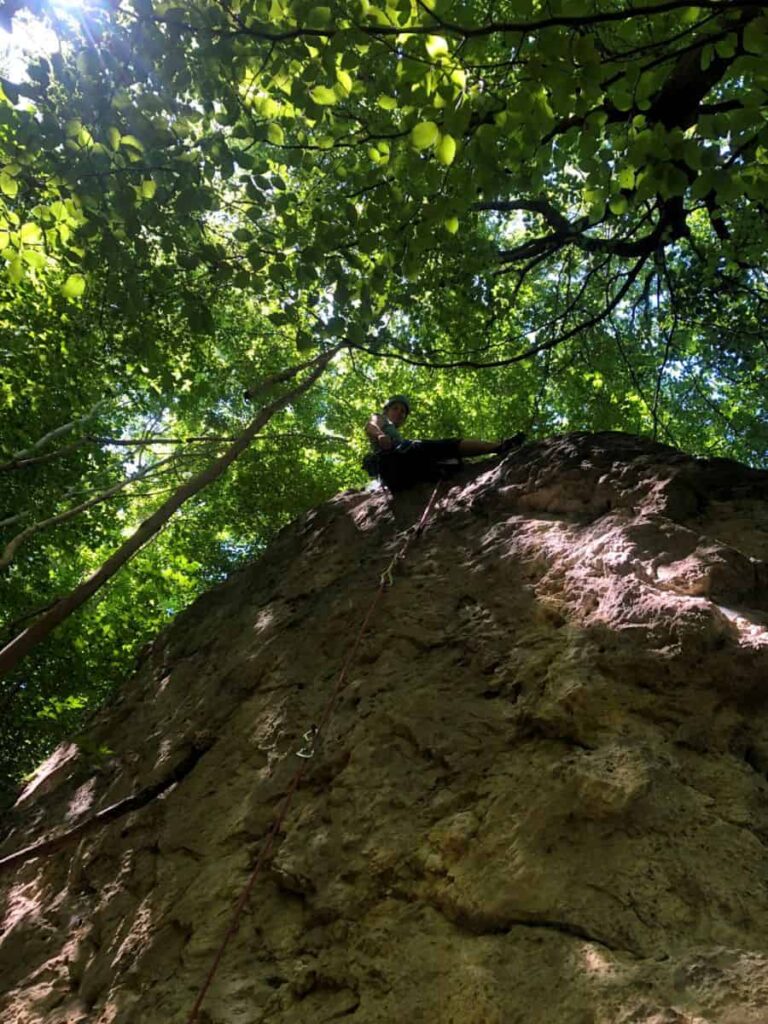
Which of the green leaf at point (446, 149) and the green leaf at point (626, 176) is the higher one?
the green leaf at point (446, 149)

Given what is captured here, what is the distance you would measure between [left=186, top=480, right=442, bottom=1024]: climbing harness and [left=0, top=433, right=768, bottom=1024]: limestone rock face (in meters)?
0.05

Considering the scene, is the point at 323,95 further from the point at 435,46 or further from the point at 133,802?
the point at 133,802

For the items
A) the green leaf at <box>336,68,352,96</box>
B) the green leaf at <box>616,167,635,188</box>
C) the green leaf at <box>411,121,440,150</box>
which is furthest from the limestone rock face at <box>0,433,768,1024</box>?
the green leaf at <box>336,68,352,96</box>

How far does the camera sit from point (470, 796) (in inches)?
111

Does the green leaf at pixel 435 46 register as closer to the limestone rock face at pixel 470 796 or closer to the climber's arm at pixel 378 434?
the limestone rock face at pixel 470 796

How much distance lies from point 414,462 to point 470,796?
3.62 m

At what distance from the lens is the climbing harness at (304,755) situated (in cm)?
267

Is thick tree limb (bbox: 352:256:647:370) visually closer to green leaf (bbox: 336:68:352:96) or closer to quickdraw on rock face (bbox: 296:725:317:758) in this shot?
green leaf (bbox: 336:68:352:96)

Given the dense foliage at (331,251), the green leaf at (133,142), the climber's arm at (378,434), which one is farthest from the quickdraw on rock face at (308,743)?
the green leaf at (133,142)

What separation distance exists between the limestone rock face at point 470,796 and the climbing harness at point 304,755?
51 millimetres

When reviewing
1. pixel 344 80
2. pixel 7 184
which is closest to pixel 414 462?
pixel 344 80

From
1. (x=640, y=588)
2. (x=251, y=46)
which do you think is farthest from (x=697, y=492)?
(x=251, y=46)

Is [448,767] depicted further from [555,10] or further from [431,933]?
[555,10]

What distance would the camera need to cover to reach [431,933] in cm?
243
